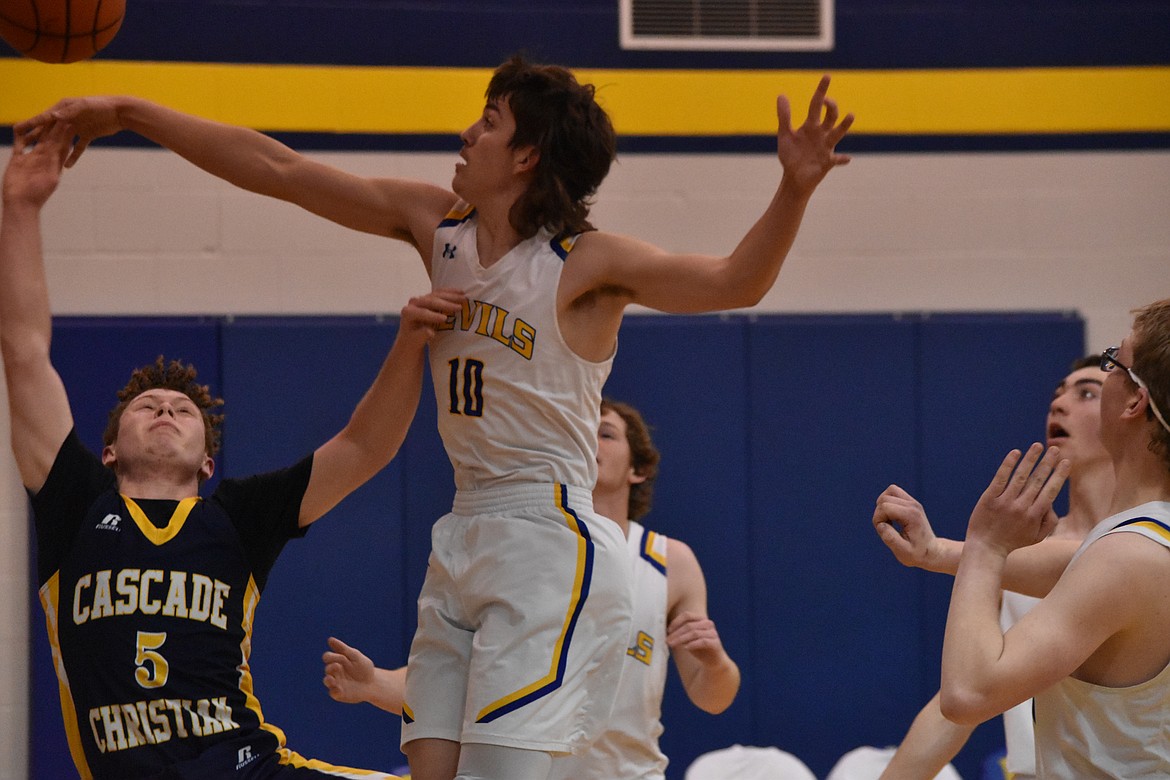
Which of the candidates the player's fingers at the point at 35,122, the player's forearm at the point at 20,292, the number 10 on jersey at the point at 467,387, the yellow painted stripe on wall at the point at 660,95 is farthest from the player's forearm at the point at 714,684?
the yellow painted stripe on wall at the point at 660,95

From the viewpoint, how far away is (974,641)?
7.43 ft

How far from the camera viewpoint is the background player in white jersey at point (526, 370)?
2.74 m

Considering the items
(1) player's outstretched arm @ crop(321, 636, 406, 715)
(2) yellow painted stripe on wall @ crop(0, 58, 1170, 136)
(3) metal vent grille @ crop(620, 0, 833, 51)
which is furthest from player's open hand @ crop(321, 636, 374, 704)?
(3) metal vent grille @ crop(620, 0, 833, 51)

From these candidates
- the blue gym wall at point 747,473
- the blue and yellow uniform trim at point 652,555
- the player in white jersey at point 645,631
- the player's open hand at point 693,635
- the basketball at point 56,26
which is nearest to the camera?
the basketball at point 56,26

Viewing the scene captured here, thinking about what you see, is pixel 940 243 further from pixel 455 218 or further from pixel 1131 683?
pixel 1131 683

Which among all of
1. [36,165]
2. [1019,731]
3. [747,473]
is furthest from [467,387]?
[747,473]

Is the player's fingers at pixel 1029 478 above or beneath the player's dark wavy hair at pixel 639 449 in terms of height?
beneath

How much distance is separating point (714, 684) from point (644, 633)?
1.02 feet

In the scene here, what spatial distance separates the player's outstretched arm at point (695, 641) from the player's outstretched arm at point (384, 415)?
1.03 metres

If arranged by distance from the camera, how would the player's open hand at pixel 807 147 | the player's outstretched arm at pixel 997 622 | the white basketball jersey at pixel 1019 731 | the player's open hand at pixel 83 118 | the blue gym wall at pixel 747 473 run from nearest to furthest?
1. the player's outstretched arm at pixel 997 622
2. the player's open hand at pixel 807 147
3. the player's open hand at pixel 83 118
4. the white basketball jersey at pixel 1019 731
5. the blue gym wall at pixel 747 473

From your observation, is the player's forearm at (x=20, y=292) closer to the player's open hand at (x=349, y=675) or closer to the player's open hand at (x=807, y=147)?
the player's open hand at (x=349, y=675)

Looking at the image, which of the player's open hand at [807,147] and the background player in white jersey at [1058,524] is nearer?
the player's open hand at [807,147]

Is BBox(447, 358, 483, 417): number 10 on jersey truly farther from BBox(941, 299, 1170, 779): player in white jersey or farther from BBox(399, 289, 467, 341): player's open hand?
BBox(941, 299, 1170, 779): player in white jersey

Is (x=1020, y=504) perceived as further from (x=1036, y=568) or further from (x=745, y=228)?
(x=745, y=228)
